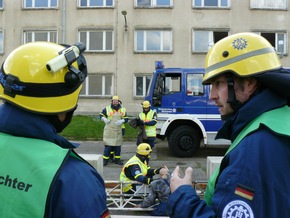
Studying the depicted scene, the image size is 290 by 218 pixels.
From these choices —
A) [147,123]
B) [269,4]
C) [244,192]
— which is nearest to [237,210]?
[244,192]

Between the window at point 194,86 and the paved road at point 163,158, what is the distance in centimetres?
201

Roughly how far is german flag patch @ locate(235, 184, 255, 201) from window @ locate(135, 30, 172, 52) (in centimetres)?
1911

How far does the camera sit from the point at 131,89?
2028 centimetres

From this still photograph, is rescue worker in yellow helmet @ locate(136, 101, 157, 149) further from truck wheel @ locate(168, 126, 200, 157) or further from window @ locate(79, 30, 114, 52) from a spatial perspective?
window @ locate(79, 30, 114, 52)

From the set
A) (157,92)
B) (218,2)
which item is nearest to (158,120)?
(157,92)

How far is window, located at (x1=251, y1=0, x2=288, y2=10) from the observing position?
65.8 ft

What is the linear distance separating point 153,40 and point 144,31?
0.76 meters

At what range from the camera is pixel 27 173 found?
137 centimetres

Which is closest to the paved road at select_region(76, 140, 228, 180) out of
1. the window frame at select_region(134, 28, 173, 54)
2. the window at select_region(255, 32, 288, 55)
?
the window frame at select_region(134, 28, 173, 54)

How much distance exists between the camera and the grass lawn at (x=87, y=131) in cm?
1503

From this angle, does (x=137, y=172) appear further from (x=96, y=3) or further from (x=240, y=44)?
(x=96, y=3)

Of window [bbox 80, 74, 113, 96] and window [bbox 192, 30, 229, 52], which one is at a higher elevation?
window [bbox 192, 30, 229, 52]

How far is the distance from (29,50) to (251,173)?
3.73ft

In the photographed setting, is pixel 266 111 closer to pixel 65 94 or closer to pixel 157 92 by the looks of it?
pixel 65 94
